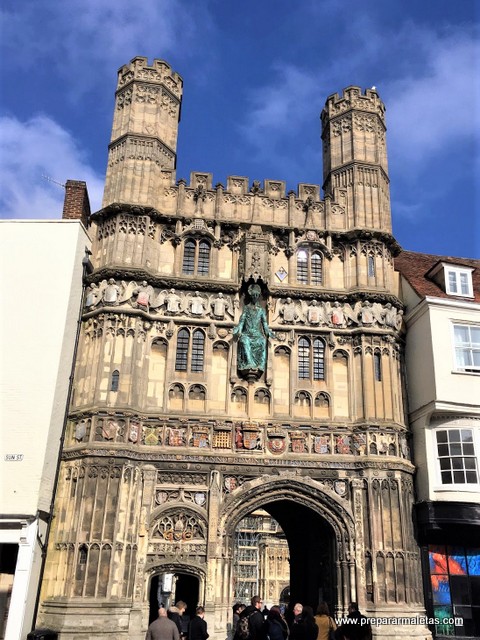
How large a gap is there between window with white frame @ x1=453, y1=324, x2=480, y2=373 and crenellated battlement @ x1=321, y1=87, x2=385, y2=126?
34.8 feet

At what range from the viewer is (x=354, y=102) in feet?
88.5

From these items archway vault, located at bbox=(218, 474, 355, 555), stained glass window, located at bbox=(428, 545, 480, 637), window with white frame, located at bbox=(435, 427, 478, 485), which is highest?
window with white frame, located at bbox=(435, 427, 478, 485)

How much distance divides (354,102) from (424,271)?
312 inches

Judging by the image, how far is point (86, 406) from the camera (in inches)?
822

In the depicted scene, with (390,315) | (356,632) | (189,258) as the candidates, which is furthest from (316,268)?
(356,632)

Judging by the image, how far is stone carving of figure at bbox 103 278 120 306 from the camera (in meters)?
22.0

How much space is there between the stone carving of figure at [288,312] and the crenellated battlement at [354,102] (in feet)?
30.8

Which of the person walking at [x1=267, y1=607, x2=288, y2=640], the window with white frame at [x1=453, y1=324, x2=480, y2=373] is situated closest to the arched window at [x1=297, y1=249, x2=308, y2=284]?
the window with white frame at [x1=453, y1=324, x2=480, y2=373]

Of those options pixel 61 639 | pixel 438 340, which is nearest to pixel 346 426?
pixel 438 340

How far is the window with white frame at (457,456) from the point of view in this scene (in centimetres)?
2094

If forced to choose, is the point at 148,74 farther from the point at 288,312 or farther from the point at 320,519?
the point at 320,519

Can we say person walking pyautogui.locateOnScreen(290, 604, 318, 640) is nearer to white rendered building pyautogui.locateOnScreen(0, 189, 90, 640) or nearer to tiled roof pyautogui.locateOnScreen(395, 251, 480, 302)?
white rendered building pyautogui.locateOnScreen(0, 189, 90, 640)

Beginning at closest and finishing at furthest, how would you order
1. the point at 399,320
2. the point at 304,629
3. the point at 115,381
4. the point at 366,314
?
the point at 304,629, the point at 115,381, the point at 366,314, the point at 399,320

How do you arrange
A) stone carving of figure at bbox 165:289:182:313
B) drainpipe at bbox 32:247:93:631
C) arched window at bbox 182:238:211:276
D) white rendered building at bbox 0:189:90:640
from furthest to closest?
arched window at bbox 182:238:211:276
stone carving of figure at bbox 165:289:182:313
drainpipe at bbox 32:247:93:631
white rendered building at bbox 0:189:90:640
